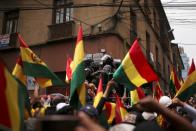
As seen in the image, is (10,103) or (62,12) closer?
(10,103)

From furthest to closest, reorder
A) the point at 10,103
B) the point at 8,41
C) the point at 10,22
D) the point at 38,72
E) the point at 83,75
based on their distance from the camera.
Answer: the point at 10,22 → the point at 8,41 → the point at 38,72 → the point at 83,75 → the point at 10,103

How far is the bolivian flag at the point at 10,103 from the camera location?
130 inches

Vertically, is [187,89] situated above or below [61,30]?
below

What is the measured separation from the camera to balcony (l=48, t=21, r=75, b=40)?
53.5ft

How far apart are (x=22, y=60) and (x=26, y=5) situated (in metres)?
12.4

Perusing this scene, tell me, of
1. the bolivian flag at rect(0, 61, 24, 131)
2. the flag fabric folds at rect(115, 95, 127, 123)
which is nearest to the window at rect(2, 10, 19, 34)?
the flag fabric folds at rect(115, 95, 127, 123)

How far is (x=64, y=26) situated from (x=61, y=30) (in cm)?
22

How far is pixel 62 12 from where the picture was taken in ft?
56.1

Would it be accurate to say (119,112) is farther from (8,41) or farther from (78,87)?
(8,41)

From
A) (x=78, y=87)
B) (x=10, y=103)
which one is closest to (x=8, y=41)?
(x=78, y=87)

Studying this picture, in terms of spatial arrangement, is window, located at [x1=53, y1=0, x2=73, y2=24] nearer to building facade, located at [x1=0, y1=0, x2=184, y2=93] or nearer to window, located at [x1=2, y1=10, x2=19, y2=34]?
building facade, located at [x1=0, y1=0, x2=184, y2=93]

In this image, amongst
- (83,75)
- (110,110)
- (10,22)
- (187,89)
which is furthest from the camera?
(10,22)

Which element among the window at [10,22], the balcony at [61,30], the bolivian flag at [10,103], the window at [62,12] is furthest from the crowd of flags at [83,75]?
the window at [10,22]

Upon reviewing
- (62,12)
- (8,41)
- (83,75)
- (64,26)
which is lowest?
(83,75)
